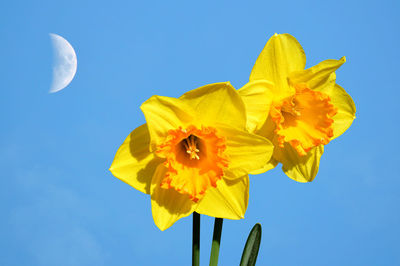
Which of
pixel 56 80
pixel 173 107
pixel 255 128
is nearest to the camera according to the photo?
pixel 173 107

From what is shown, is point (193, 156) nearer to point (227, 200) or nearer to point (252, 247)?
point (227, 200)

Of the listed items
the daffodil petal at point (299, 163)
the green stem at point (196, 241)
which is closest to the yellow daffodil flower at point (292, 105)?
the daffodil petal at point (299, 163)

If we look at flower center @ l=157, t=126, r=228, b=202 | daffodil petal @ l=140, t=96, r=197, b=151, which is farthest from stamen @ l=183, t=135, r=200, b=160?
daffodil petal @ l=140, t=96, r=197, b=151

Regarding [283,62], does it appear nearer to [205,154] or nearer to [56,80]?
[205,154]

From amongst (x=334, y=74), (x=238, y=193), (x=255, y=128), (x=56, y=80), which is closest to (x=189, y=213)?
(x=238, y=193)

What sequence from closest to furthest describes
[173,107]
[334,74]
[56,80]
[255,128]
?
[173,107], [255,128], [334,74], [56,80]
